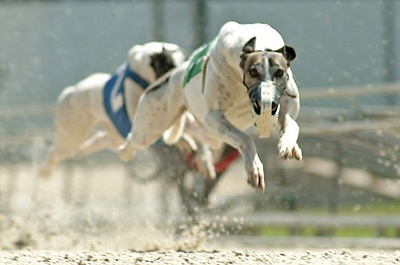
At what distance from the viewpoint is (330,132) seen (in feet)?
26.8

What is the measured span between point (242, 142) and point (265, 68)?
472mm

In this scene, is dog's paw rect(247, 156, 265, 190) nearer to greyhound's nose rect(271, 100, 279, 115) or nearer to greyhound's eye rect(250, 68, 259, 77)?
greyhound's nose rect(271, 100, 279, 115)

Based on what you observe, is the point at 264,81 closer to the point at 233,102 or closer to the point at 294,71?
the point at 233,102

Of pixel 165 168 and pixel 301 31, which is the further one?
pixel 301 31

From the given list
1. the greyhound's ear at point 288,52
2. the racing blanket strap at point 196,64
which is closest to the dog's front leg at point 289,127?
the greyhound's ear at point 288,52

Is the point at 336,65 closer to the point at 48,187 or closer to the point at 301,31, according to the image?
the point at 301,31

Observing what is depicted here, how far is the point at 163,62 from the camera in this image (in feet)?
23.7

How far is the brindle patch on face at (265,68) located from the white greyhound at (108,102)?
6.79 ft

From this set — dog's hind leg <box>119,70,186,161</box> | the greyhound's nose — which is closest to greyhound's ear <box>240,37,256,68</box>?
the greyhound's nose

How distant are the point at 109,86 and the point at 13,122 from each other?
421cm

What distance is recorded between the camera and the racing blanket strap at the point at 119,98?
751 cm

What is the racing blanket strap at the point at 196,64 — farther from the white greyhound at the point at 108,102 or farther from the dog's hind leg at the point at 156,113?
the white greyhound at the point at 108,102

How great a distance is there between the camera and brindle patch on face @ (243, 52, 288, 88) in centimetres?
498

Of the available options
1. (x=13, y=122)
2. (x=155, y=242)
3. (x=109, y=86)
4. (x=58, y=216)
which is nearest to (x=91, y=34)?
(x=13, y=122)
